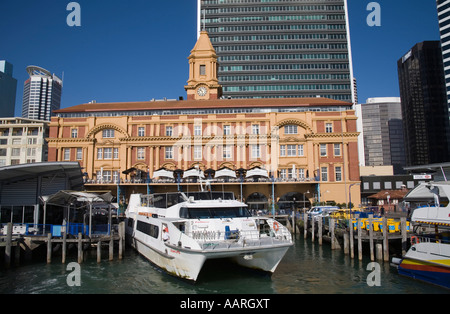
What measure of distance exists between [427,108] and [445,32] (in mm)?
55532

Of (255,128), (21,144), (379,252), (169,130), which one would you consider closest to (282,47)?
(255,128)

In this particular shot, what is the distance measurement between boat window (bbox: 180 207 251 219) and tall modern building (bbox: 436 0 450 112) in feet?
325

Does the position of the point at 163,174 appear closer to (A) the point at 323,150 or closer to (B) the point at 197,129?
(B) the point at 197,129

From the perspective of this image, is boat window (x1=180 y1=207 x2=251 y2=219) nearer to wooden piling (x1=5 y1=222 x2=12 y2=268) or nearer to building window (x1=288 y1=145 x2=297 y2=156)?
wooden piling (x1=5 y1=222 x2=12 y2=268)

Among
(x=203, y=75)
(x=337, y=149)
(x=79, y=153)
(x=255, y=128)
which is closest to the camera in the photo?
(x=337, y=149)

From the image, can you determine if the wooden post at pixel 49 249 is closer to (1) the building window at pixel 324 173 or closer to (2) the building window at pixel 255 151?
(2) the building window at pixel 255 151

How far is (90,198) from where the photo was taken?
24.7 m

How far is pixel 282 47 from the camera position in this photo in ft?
335

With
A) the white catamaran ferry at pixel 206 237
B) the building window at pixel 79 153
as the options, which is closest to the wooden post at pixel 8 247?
the white catamaran ferry at pixel 206 237

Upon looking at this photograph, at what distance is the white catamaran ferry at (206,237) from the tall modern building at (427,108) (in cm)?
14834

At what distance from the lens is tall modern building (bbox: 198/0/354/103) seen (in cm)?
10000

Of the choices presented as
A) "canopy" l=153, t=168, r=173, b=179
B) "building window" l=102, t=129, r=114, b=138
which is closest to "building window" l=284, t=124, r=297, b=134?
"canopy" l=153, t=168, r=173, b=179

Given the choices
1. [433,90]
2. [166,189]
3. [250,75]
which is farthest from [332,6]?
[166,189]
